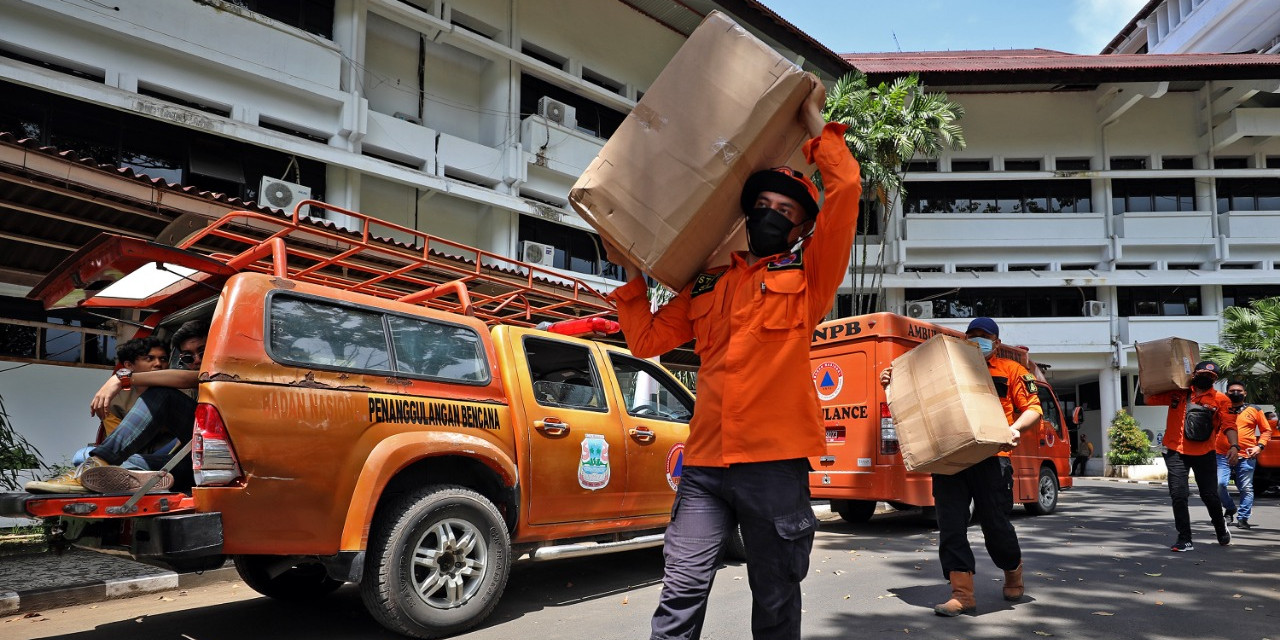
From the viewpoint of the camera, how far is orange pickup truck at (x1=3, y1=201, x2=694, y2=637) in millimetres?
3693

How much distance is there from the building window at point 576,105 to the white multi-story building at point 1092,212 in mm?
10007

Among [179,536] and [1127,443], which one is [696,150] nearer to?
[179,536]

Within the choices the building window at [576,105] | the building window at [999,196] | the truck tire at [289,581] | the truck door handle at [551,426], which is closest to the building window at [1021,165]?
the building window at [999,196]

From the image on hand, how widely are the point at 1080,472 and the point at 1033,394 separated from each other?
2327cm

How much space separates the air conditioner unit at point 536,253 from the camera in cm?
1589

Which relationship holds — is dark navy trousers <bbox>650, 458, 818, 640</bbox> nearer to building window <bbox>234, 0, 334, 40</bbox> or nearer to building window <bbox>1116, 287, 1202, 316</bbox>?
building window <bbox>234, 0, 334, 40</bbox>

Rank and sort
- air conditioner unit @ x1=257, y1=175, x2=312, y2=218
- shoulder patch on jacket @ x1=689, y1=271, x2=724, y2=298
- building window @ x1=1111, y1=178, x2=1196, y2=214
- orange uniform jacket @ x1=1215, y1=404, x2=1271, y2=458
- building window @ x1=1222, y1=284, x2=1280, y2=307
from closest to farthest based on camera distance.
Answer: shoulder patch on jacket @ x1=689, y1=271, x2=724, y2=298 → orange uniform jacket @ x1=1215, y1=404, x2=1271, y2=458 → air conditioner unit @ x1=257, y1=175, x2=312, y2=218 → building window @ x1=1222, y1=284, x2=1280, y2=307 → building window @ x1=1111, y1=178, x2=1196, y2=214

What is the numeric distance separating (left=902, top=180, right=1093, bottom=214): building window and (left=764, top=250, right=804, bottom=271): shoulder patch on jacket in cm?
2483

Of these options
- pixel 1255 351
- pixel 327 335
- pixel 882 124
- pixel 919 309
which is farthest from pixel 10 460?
pixel 1255 351

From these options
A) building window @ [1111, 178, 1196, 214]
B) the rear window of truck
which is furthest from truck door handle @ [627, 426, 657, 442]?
building window @ [1111, 178, 1196, 214]

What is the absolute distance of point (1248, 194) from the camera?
2581 centimetres

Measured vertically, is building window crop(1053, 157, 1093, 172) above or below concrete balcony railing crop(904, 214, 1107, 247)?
above

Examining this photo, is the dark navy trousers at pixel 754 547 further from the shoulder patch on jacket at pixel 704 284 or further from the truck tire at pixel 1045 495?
the truck tire at pixel 1045 495

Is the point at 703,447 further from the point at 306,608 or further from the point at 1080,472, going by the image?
the point at 1080,472
